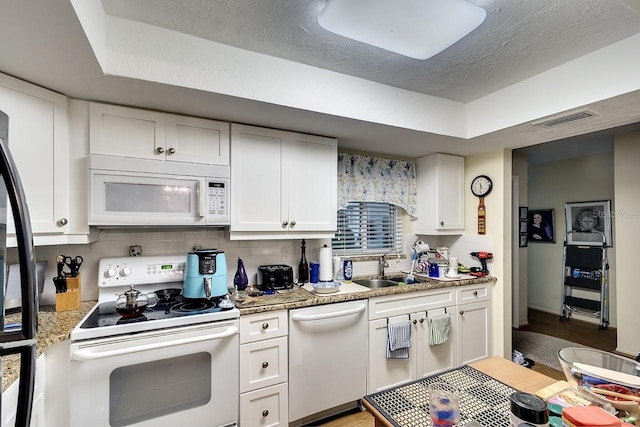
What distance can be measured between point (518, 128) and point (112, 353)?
2.92 m

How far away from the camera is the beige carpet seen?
319cm

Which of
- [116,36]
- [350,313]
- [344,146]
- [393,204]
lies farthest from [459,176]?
[116,36]

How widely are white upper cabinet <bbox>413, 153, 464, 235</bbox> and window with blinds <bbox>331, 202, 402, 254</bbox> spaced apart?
26cm

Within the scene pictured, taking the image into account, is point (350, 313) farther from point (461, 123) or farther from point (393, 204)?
point (461, 123)

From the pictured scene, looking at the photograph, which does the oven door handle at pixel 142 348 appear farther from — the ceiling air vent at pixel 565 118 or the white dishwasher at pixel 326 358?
the ceiling air vent at pixel 565 118

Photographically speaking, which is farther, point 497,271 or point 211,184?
point 497,271

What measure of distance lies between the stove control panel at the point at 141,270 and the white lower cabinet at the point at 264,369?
0.63m

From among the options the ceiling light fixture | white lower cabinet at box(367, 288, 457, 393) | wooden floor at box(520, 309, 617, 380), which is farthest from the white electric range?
wooden floor at box(520, 309, 617, 380)

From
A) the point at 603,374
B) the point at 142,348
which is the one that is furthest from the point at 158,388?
the point at 603,374

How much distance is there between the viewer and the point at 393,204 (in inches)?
130

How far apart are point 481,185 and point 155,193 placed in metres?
2.88

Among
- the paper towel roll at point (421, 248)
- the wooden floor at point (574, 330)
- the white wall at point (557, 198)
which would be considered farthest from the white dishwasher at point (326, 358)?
the white wall at point (557, 198)

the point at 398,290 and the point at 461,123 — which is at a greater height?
the point at 461,123

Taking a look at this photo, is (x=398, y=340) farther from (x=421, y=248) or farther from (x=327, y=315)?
(x=421, y=248)
